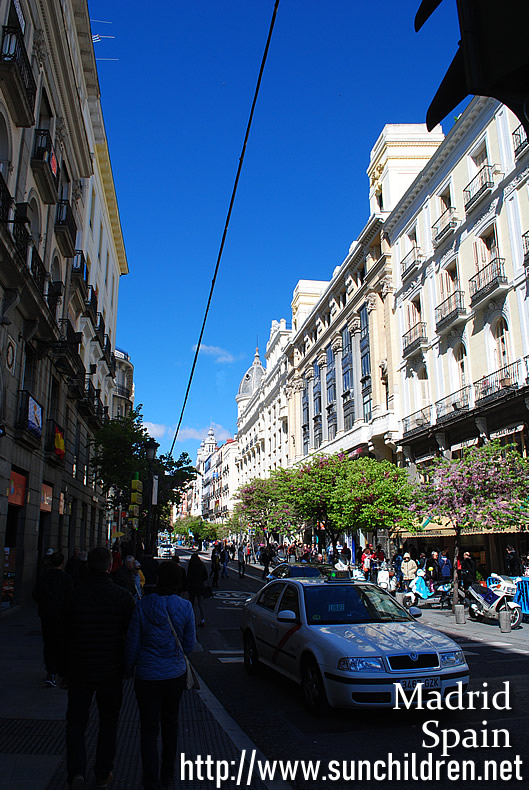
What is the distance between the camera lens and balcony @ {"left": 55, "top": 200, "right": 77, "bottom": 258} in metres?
21.4

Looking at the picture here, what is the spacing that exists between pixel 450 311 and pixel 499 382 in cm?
587

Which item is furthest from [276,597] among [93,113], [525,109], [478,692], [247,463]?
[247,463]

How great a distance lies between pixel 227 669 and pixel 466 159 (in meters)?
27.0

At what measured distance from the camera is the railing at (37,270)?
17.8 m

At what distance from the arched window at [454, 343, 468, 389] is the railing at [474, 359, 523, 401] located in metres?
1.90

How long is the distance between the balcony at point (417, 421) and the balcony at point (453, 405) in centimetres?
96

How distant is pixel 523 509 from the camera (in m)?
17.9

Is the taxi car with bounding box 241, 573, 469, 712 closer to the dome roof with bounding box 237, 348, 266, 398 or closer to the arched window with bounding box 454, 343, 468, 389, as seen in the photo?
the arched window with bounding box 454, 343, 468, 389

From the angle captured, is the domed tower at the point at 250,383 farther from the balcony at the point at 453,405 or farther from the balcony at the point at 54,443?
the balcony at the point at 54,443

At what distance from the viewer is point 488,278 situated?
26.3m

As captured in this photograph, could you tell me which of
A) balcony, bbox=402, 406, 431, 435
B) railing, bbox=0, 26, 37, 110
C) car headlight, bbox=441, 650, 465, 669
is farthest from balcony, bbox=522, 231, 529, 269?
car headlight, bbox=441, 650, 465, 669

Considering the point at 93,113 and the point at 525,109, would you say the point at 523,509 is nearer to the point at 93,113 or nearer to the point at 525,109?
the point at 525,109

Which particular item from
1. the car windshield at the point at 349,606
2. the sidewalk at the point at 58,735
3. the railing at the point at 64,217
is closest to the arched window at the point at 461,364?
the railing at the point at 64,217

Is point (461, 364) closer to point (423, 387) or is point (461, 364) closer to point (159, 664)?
point (423, 387)
